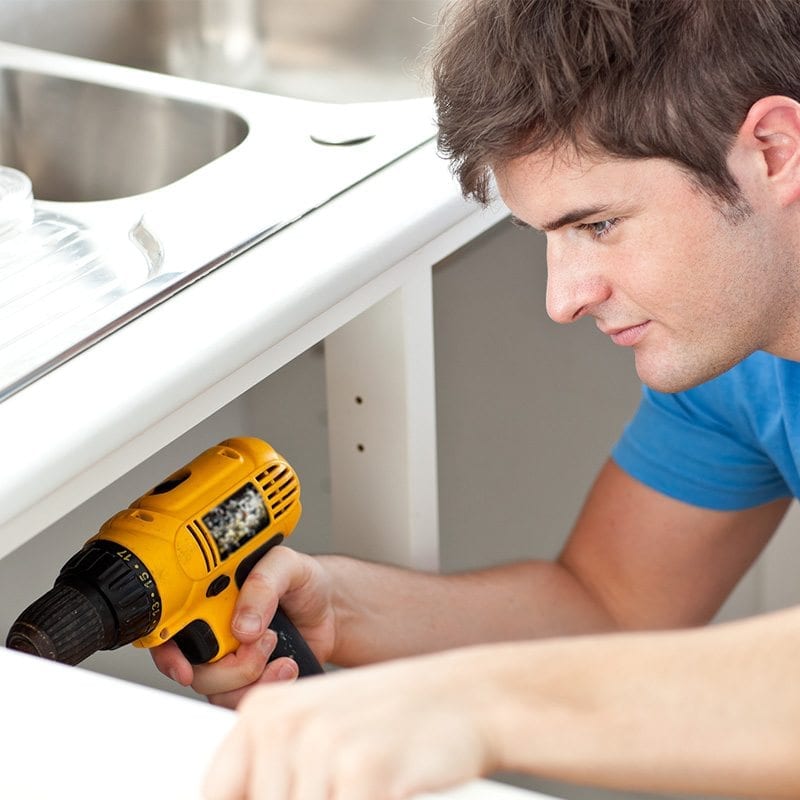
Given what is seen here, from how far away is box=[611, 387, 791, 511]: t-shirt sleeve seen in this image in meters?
1.29

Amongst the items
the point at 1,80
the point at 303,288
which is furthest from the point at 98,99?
the point at 303,288

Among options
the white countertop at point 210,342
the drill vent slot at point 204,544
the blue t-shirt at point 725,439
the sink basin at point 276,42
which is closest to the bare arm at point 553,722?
the white countertop at point 210,342

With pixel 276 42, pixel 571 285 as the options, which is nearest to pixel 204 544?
pixel 571 285

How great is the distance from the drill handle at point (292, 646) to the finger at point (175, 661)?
2.6 inches

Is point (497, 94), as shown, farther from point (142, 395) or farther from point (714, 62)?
point (142, 395)

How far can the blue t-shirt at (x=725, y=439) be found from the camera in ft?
3.96

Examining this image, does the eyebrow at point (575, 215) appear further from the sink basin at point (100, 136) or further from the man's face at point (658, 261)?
the sink basin at point (100, 136)

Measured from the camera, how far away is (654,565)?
1356 mm

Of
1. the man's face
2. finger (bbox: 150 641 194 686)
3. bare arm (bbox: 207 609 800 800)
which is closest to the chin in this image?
the man's face

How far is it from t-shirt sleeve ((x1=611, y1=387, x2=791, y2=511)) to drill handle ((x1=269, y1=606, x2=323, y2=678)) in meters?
0.41

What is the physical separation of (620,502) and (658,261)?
0.42m

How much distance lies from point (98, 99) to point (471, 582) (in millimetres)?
620

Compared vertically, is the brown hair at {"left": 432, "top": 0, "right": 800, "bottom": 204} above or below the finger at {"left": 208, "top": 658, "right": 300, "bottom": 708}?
above

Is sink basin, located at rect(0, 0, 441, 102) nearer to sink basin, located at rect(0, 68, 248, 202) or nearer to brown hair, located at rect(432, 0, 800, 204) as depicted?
sink basin, located at rect(0, 68, 248, 202)
